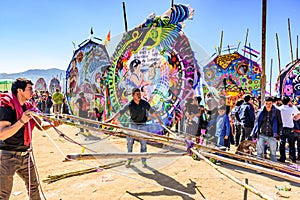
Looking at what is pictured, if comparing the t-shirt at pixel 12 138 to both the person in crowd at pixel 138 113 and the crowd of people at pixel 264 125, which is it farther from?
the crowd of people at pixel 264 125

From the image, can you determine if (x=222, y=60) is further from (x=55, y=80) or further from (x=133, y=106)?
(x=55, y=80)

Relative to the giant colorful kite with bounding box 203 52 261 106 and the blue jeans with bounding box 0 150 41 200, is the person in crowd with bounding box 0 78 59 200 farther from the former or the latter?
the giant colorful kite with bounding box 203 52 261 106

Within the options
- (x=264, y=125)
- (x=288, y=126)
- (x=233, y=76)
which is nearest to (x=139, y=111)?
(x=264, y=125)

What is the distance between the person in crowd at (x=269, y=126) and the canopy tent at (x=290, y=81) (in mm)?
5123

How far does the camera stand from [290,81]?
30.3 ft

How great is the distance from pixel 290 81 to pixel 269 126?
17.9ft

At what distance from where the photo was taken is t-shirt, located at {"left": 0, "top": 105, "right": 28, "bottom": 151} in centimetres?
238

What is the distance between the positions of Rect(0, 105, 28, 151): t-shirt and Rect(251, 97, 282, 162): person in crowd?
13.9 feet

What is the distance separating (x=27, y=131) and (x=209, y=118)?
462 cm

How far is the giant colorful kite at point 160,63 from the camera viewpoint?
562cm

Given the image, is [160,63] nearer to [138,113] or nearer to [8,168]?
[138,113]

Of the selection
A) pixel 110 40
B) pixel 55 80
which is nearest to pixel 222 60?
pixel 110 40

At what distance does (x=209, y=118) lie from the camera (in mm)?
6230

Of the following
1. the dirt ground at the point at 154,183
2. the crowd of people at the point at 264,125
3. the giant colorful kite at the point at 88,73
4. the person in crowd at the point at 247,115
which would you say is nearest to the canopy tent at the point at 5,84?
the giant colorful kite at the point at 88,73
